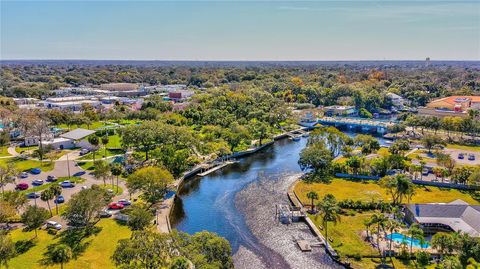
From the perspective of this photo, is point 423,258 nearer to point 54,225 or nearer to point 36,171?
point 54,225

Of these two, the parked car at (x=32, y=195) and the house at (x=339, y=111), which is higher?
the house at (x=339, y=111)

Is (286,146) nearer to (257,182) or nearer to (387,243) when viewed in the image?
(257,182)

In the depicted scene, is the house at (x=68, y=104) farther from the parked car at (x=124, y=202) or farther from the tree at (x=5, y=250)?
the tree at (x=5, y=250)

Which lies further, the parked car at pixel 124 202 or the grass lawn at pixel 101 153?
the grass lawn at pixel 101 153

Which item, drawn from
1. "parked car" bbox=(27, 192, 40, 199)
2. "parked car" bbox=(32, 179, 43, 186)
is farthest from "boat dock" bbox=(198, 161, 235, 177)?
"parked car" bbox=(27, 192, 40, 199)

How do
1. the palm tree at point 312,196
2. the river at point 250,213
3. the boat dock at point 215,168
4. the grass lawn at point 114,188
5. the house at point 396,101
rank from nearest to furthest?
the river at point 250,213
the palm tree at point 312,196
the grass lawn at point 114,188
the boat dock at point 215,168
the house at point 396,101

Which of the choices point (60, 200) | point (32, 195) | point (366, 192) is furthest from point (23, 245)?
point (366, 192)

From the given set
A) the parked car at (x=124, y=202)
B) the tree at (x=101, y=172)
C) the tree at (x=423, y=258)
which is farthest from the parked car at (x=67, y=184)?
the tree at (x=423, y=258)
